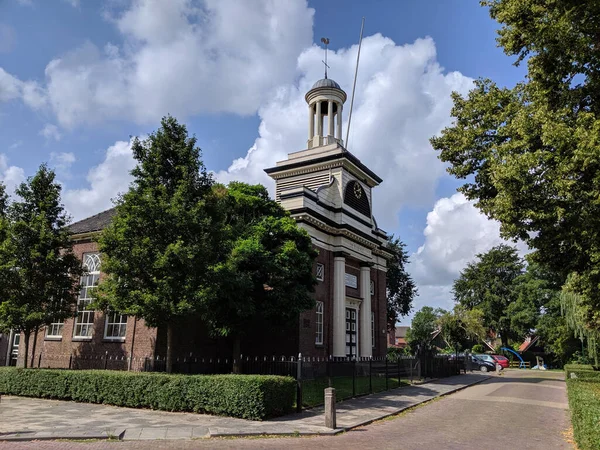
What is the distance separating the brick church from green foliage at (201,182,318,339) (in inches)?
80.6

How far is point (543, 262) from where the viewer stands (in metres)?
14.0

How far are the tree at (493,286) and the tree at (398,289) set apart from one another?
17.5 meters

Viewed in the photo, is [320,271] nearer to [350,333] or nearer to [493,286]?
[350,333]

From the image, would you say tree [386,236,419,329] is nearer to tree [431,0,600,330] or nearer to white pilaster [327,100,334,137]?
white pilaster [327,100,334,137]

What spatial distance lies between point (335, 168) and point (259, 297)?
42.1 feet

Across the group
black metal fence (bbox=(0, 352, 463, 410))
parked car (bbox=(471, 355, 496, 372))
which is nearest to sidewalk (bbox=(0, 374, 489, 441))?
black metal fence (bbox=(0, 352, 463, 410))

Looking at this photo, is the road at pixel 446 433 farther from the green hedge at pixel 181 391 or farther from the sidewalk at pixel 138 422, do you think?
the green hedge at pixel 181 391

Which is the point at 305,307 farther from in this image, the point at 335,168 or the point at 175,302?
the point at 335,168

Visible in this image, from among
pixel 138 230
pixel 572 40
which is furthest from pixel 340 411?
pixel 572 40

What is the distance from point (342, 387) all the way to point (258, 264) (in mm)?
6402

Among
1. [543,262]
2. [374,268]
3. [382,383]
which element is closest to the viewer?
[543,262]

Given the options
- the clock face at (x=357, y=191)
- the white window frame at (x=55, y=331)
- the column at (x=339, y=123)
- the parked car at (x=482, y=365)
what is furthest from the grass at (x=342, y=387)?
the parked car at (x=482, y=365)

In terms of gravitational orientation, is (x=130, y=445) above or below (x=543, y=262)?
below

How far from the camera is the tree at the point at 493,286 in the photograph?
193 ft
